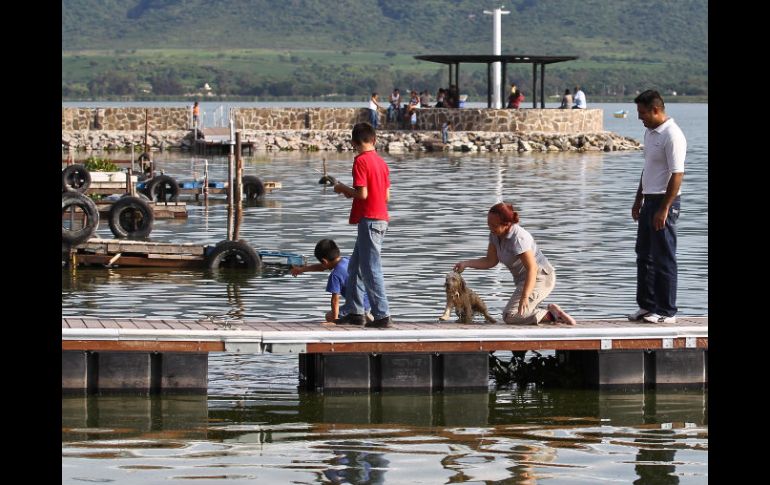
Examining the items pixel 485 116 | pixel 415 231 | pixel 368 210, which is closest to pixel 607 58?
pixel 485 116

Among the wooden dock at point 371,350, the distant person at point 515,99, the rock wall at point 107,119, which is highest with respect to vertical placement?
the distant person at point 515,99

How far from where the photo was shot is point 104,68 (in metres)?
180

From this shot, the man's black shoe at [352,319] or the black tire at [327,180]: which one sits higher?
the black tire at [327,180]

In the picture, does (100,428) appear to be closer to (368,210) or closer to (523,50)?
(368,210)

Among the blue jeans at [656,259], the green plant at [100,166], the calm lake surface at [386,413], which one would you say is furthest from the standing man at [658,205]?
the green plant at [100,166]

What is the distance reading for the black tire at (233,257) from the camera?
20672 millimetres

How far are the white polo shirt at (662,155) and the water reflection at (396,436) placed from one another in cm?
151

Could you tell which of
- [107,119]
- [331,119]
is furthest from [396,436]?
[331,119]

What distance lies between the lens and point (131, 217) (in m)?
26.2

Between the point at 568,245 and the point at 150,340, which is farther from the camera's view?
the point at 568,245

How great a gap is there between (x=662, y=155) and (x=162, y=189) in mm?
21884

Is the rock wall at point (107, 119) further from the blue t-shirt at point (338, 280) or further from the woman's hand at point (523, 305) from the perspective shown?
the woman's hand at point (523, 305)

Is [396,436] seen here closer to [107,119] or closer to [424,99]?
[107,119]
